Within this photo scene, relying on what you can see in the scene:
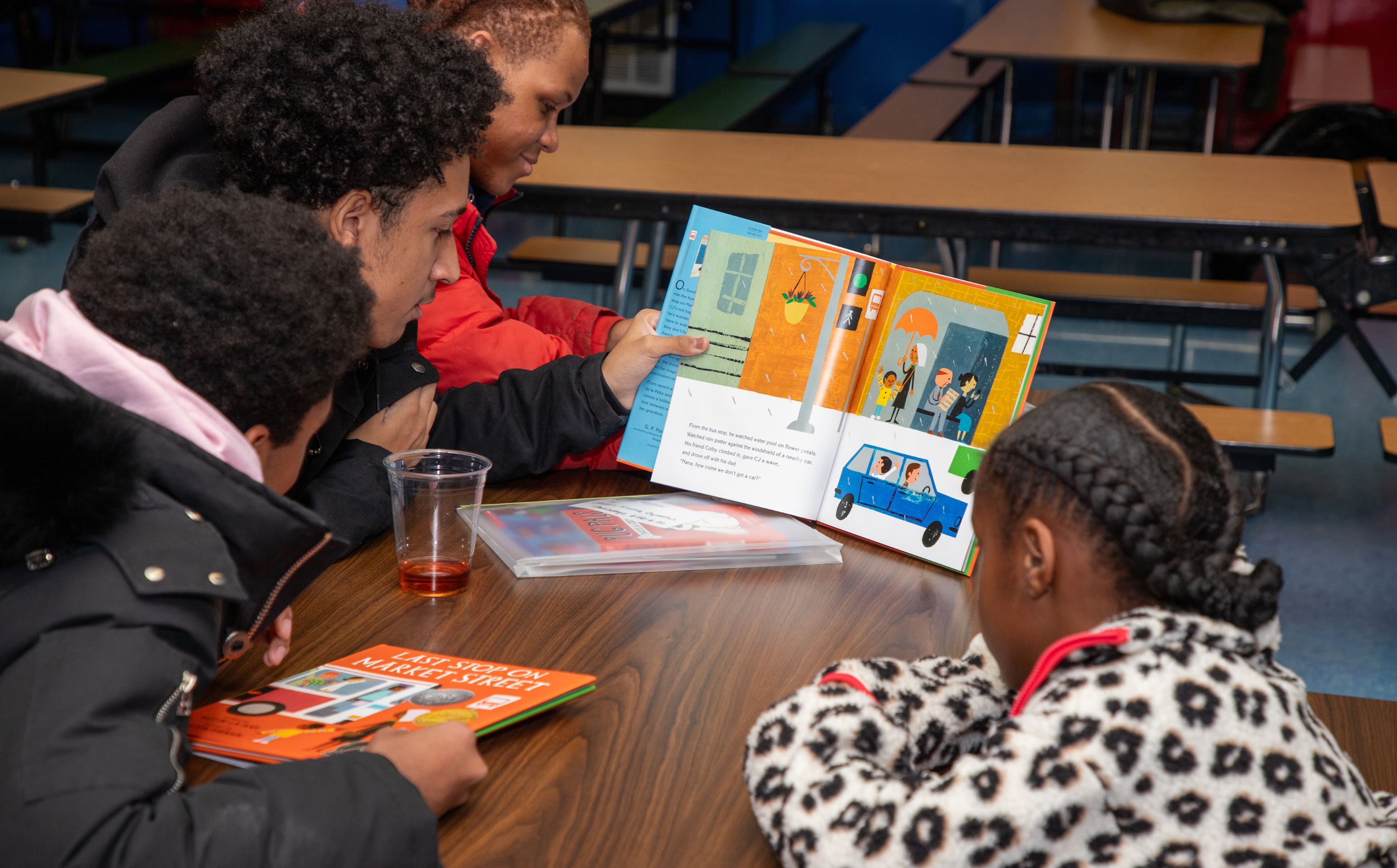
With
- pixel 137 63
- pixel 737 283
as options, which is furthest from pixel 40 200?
pixel 737 283

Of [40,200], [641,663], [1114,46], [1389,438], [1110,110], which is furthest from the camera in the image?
[1110,110]

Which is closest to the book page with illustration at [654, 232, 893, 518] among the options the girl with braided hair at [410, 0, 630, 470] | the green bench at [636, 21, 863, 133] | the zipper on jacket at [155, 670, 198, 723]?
the girl with braided hair at [410, 0, 630, 470]

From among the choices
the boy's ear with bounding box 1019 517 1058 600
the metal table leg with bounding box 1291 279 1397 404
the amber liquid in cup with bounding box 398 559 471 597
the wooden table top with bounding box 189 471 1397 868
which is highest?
the boy's ear with bounding box 1019 517 1058 600

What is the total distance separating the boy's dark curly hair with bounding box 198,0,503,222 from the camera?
1215 millimetres

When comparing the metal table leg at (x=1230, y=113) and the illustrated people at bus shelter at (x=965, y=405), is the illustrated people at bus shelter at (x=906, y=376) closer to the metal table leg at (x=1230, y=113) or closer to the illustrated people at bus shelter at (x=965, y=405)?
the illustrated people at bus shelter at (x=965, y=405)

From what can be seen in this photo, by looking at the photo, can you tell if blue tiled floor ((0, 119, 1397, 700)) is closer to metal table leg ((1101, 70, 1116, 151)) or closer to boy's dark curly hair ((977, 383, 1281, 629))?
metal table leg ((1101, 70, 1116, 151))

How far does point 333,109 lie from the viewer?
3.96 feet

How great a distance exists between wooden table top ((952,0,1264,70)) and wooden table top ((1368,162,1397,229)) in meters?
1.01

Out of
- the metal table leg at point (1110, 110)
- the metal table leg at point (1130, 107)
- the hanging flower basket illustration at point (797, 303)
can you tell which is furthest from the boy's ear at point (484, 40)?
the metal table leg at point (1130, 107)

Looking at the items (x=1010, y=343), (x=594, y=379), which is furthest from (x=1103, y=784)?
(x=594, y=379)

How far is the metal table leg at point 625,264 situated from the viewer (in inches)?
137

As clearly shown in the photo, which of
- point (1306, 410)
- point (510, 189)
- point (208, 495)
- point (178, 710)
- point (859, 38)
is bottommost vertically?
point (1306, 410)

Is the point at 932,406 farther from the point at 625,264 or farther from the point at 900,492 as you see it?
the point at 625,264

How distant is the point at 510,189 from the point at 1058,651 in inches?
53.5
